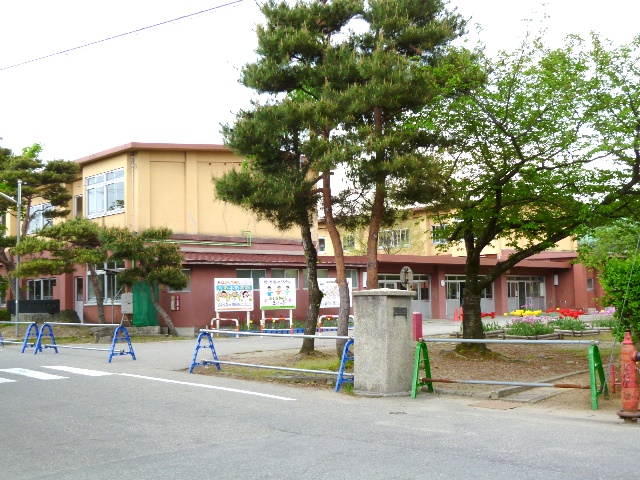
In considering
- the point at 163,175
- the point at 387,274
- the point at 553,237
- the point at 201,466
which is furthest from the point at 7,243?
the point at 201,466

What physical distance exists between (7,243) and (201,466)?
29.2 metres

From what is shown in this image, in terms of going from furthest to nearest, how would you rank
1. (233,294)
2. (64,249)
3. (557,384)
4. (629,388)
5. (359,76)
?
(233,294) < (64,249) < (359,76) < (557,384) < (629,388)

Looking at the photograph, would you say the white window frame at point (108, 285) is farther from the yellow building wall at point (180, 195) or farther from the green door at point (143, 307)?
the yellow building wall at point (180, 195)

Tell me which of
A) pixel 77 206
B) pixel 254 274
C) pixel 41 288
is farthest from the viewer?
pixel 41 288

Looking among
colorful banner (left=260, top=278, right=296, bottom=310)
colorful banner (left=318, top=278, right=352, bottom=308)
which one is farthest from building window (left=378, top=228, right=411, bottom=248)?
colorful banner (left=260, top=278, right=296, bottom=310)

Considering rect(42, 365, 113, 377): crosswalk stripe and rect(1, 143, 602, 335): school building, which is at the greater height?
Answer: rect(1, 143, 602, 335): school building

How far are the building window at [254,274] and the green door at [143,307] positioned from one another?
4.09 metres

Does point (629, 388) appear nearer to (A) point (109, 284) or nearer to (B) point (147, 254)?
(B) point (147, 254)

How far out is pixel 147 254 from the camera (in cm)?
2673

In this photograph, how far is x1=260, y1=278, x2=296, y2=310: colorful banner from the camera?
30391 mm

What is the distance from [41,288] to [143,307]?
11.4 meters

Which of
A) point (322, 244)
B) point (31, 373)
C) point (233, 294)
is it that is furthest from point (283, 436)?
point (322, 244)

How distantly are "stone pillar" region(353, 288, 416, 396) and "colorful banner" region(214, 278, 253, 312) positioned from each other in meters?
17.6

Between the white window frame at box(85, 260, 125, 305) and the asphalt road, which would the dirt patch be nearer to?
the asphalt road
